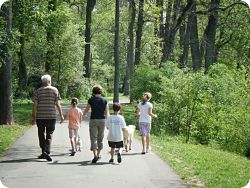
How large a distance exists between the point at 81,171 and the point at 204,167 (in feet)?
10.1

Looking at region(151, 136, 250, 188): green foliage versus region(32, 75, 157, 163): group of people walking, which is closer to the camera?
region(151, 136, 250, 188): green foliage

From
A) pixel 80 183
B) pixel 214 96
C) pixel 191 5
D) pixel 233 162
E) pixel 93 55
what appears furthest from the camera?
pixel 93 55

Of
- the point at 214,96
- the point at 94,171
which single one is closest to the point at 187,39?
the point at 214,96

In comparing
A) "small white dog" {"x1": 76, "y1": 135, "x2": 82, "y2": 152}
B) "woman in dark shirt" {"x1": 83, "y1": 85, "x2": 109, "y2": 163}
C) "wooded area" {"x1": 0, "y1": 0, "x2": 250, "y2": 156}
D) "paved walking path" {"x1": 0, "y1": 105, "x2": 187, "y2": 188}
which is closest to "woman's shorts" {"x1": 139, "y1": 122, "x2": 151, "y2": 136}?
"paved walking path" {"x1": 0, "y1": 105, "x2": 187, "y2": 188}

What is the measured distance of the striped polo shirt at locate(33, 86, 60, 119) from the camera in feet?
40.6

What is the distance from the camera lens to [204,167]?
12195 mm

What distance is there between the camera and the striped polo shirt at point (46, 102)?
1237 centimetres

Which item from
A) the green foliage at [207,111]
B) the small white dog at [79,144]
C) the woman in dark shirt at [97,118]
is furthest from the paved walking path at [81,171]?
the green foliage at [207,111]

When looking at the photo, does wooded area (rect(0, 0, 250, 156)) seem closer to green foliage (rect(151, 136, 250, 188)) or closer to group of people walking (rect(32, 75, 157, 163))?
group of people walking (rect(32, 75, 157, 163))

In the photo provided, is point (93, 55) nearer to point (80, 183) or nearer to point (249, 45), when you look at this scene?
point (249, 45)

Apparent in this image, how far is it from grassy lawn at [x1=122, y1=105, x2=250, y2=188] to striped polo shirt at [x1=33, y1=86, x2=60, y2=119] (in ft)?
10.3

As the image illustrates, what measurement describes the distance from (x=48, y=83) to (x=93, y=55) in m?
56.7

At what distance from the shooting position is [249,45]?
4712cm

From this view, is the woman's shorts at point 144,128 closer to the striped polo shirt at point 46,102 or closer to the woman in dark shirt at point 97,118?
the woman in dark shirt at point 97,118
